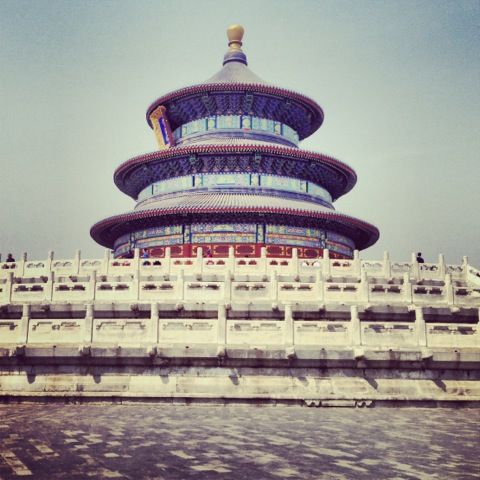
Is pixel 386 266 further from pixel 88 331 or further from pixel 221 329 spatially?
pixel 88 331

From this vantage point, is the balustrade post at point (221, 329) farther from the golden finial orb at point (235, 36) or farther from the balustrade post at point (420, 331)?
the golden finial orb at point (235, 36)

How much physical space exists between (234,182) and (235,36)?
593 inches

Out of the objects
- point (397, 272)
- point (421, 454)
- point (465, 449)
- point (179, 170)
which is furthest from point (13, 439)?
point (179, 170)

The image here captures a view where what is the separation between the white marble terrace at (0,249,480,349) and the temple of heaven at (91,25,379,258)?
9.98 meters

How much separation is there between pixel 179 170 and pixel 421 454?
2873 cm

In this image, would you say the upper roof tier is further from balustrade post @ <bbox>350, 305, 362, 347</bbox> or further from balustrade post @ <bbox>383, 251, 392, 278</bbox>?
balustrade post @ <bbox>350, 305, 362, 347</bbox>

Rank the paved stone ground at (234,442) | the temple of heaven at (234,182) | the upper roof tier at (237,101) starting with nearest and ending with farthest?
1. the paved stone ground at (234,442)
2. the temple of heaven at (234,182)
3. the upper roof tier at (237,101)

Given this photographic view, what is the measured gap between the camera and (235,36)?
140 ft

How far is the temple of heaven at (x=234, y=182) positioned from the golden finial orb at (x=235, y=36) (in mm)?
3337

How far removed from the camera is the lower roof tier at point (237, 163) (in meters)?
32.7

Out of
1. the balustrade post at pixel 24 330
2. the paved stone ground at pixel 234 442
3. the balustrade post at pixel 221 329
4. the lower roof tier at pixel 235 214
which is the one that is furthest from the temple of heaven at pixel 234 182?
the paved stone ground at pixel 234 442

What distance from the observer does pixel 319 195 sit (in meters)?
35.7

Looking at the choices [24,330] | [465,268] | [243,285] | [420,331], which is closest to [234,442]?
[420,331]

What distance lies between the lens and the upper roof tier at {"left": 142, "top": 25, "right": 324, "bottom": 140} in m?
35.6
